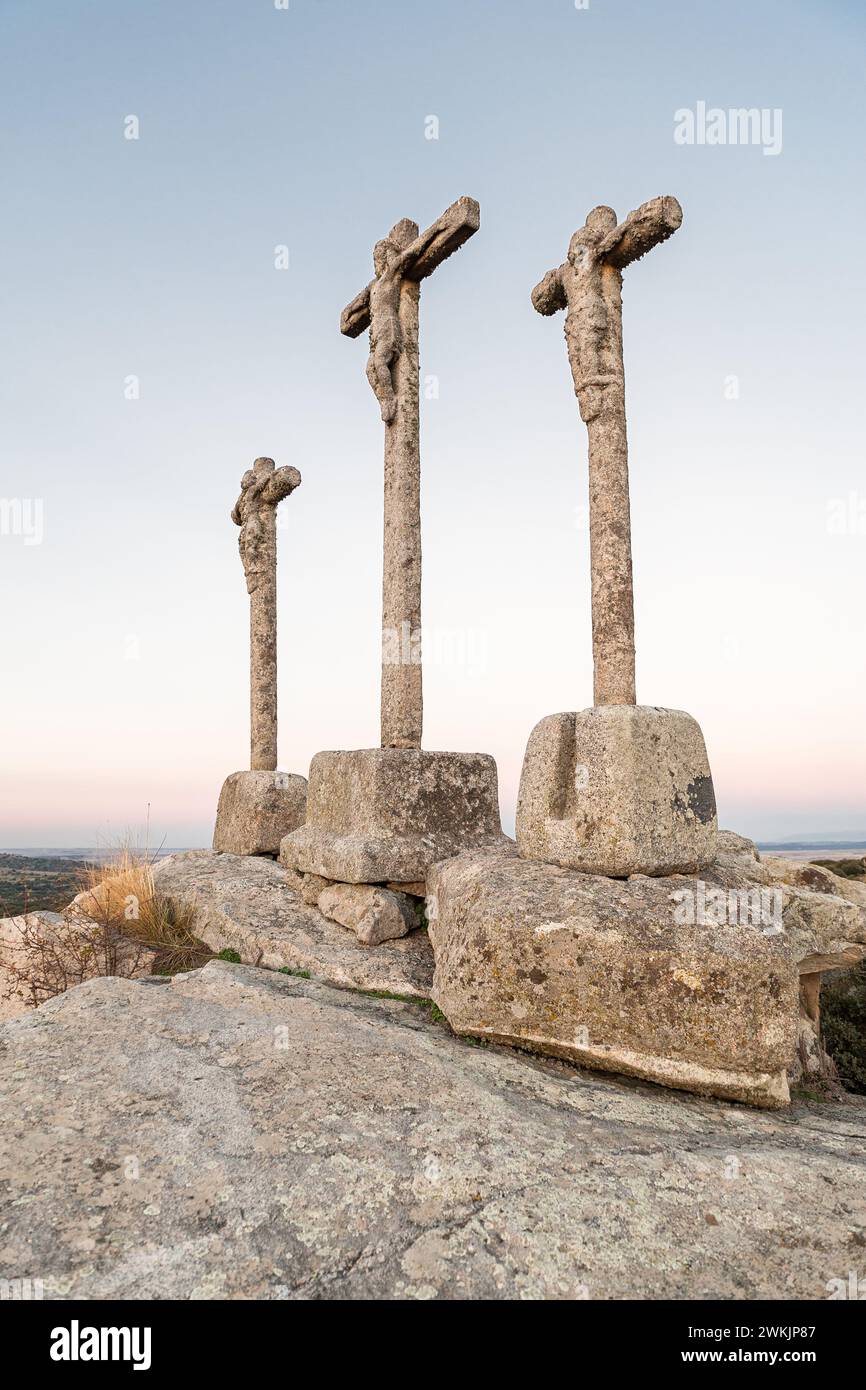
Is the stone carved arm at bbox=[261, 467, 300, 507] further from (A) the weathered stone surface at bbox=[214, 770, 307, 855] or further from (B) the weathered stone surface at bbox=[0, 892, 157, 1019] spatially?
(B) the weathered stone surface at bbox=[0, 892, 157, 1019]

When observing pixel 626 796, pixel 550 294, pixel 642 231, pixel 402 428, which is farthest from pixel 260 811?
pixel 642 231

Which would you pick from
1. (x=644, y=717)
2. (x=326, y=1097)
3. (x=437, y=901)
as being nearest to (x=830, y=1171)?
(x=326, y=1097)

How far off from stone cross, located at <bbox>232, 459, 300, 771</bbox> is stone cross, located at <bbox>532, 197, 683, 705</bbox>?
4051 mm

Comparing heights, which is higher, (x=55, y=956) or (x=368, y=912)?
(x=368, y=912)

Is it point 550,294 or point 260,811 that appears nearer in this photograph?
point 550,294

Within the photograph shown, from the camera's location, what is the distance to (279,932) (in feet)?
18.7

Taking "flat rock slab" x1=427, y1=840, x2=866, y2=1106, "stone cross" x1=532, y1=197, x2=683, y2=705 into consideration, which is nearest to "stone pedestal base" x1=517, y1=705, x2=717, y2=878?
"flat rock slab" x1=427, y1=840, x2=866, y2=1106

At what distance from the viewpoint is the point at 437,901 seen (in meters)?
5.19

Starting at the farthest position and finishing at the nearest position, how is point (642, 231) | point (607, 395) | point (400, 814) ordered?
point (400, 814), point (607, 395), point (642, 231)

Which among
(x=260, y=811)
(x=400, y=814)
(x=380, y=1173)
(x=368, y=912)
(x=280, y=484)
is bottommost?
(x=380, y=1173)

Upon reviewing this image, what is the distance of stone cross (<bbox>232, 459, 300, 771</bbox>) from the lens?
8.66 meters

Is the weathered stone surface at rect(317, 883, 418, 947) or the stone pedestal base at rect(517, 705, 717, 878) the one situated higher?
the stone pedestal base at rect(517, 705, 717, 878)

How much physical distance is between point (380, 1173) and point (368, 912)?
9.73ft

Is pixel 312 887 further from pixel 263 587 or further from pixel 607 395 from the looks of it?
pixel 607 395
